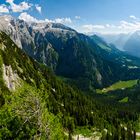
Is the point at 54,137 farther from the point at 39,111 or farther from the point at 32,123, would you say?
the point at 39,111

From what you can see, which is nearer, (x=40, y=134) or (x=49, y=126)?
(x=40, y=134)

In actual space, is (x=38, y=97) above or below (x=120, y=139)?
above

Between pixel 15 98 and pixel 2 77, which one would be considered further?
pixel 2 77

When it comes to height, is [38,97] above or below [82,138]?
above

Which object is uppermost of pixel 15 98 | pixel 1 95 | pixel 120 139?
pixel 15 98

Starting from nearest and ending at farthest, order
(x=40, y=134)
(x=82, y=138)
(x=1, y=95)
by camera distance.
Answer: (x=40, y=134), (x=1, y=95), (x=82, y=138)

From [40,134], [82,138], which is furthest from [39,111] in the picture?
[82,138]

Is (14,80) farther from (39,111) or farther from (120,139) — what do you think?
(39,111)

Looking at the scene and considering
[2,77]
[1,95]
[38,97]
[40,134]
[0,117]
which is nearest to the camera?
[40,134]

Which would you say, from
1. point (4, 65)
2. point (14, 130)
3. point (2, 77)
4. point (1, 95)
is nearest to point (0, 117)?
point (14, 130)
